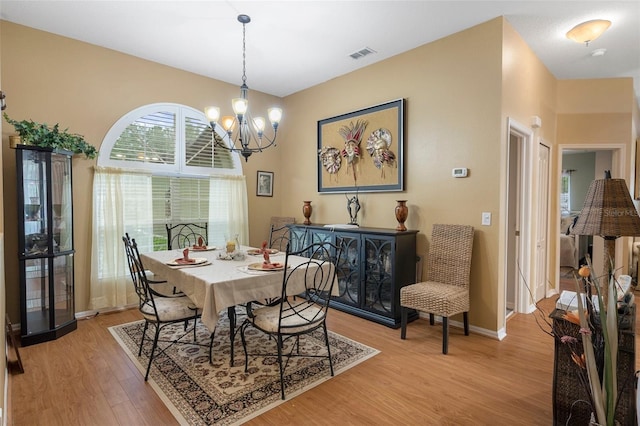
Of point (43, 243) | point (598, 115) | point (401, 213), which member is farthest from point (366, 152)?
point (43, 243)

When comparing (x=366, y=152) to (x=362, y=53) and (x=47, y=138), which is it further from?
(x=47, y=138)

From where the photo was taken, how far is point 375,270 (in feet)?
12.0

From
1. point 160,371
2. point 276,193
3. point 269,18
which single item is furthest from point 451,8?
point 160,371

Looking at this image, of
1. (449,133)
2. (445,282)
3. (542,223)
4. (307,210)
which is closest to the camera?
(445,282)

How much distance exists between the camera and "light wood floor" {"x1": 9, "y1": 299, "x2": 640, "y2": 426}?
80.9 inches

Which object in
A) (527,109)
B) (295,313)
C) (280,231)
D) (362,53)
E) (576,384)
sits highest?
(362,53)

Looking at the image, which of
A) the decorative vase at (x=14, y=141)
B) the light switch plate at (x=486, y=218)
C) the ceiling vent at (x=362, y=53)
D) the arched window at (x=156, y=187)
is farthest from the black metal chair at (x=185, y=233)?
the light switch plate at (x=486, y=218)

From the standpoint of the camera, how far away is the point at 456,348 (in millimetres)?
3020

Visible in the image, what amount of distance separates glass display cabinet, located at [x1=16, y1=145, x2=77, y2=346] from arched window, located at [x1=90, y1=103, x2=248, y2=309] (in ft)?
1.28

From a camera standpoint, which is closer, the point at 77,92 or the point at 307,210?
the point at 77,92

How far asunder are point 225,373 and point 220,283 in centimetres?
78

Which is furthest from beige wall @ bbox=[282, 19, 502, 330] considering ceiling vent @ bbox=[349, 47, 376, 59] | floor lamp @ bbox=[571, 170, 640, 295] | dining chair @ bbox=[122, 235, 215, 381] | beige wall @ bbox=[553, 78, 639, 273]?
dining chair @ bbox=[122, 235, 215, 381]

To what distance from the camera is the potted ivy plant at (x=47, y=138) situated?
3023mm

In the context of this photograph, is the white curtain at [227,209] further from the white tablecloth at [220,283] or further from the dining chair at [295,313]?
the dining chair at [295,313]
